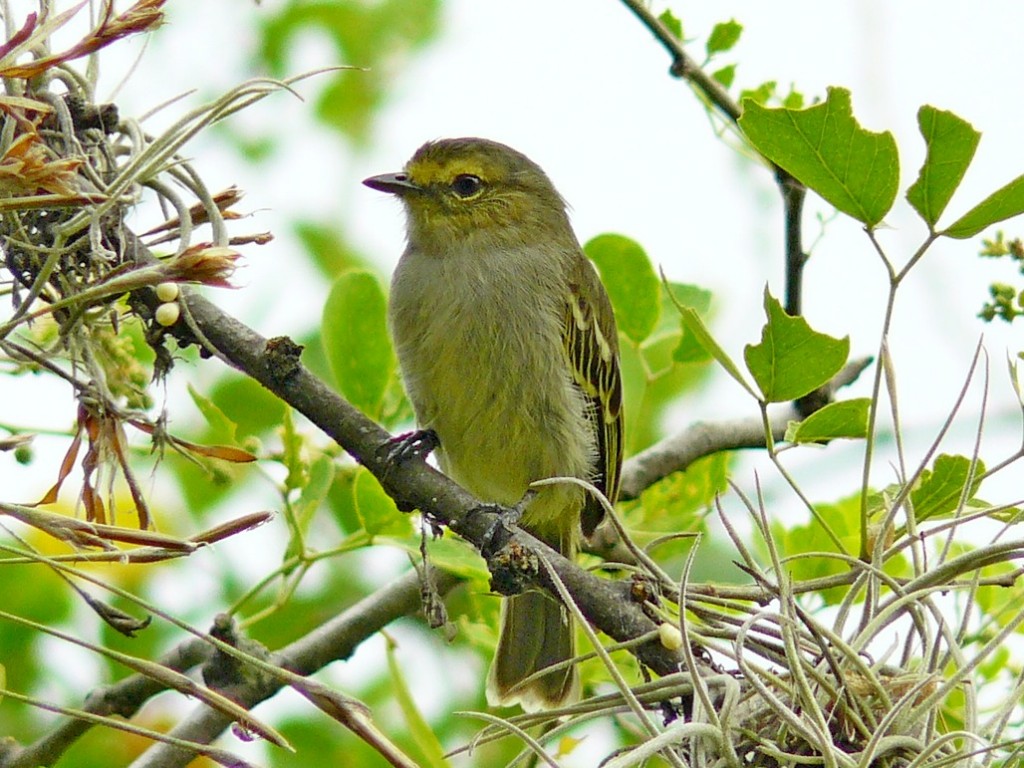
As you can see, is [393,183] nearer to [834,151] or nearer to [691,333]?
[691,333]

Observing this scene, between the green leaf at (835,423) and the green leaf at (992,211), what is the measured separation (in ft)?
1.28

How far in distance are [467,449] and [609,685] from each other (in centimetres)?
93

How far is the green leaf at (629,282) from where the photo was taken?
12.1 ft

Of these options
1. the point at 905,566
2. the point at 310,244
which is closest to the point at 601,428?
the point at 905,566

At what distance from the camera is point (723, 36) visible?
3.34 m

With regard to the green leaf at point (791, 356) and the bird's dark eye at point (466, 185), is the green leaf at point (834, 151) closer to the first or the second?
the green leaf at point (791, 356)

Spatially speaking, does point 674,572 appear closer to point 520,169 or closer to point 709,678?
point 709,678

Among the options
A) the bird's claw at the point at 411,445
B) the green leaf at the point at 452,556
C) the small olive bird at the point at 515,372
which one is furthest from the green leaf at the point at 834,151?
the small olive bird at the point at 515,372

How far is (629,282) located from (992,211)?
1.67 meters

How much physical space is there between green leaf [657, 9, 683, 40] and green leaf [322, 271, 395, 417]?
96 centimetres

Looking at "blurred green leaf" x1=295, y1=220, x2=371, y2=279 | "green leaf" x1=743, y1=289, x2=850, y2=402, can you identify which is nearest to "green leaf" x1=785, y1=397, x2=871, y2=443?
"green leaf" x1=743, y1=289, x2=850, y2=402

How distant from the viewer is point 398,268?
15.0 feet

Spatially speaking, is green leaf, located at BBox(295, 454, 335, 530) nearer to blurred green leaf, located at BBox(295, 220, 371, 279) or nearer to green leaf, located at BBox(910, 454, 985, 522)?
green leaf, located at BBox(910, 454, 985, 522)

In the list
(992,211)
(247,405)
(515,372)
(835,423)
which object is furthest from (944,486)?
(247,405)
